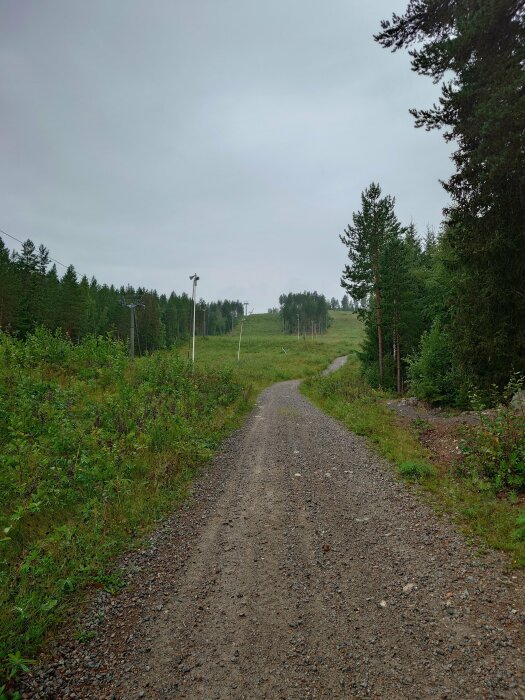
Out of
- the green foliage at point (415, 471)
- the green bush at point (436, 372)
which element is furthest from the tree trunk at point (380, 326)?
the green foliage at point (415, 471)

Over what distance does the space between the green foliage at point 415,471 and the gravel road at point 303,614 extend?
1.19 meters

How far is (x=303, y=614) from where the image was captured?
421 cm

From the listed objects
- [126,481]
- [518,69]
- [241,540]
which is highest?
[518,69]

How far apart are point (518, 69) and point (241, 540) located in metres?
13.4

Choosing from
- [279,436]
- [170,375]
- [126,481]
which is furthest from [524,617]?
[170,375]

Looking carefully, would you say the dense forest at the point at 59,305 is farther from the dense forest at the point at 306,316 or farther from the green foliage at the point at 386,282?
the dense forest at the point at 306,316

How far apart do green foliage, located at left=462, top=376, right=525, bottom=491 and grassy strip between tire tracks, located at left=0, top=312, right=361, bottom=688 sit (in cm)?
685

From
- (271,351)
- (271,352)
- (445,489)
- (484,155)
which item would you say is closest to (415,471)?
(445,489)

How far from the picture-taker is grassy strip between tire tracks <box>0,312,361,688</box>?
4.48 m

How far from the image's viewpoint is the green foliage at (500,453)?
699cm

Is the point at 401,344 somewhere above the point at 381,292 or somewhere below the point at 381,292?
below

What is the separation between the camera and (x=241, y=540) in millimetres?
5941

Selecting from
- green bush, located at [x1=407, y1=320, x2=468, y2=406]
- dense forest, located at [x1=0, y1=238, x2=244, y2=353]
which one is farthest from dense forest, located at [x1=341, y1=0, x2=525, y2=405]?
dense forest, located at [x1=0, y1=238, x2=244, y2=353]

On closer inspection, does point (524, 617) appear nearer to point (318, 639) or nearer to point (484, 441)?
point (318, 639)
